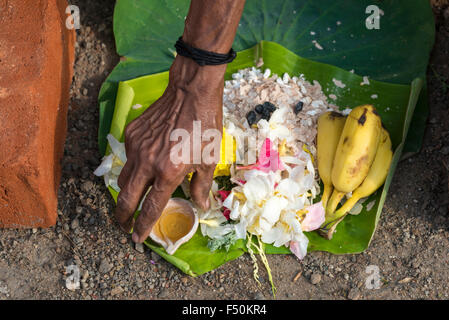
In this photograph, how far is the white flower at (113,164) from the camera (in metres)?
2.06

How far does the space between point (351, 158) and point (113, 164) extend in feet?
2.84

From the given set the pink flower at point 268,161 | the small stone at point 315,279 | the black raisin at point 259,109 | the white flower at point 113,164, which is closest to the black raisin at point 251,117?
A: the black raisin at point 259,109

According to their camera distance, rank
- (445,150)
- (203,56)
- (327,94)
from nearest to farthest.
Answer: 1. (203,56)
2. (445,150)
3. (327,94)

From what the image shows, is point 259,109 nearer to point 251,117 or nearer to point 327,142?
point 251,117

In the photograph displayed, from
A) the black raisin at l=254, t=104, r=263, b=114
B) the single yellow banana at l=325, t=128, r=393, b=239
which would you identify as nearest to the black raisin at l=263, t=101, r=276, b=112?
the black raisin at l=254, t=104, r=263, b=114

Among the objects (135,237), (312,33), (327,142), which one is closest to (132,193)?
(135,237)

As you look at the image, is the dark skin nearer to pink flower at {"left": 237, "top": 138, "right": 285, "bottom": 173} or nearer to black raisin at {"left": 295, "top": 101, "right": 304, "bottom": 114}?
pink flower at {"left": 237, "top": 138, "right": 285, "bottom": 173}

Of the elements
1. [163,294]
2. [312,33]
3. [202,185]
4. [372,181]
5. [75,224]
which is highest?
[312,33]

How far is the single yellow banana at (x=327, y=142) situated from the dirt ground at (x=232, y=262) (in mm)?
259

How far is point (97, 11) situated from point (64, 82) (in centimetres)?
48

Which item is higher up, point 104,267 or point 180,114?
point 180,114

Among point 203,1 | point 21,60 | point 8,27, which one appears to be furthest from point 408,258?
point 8,27

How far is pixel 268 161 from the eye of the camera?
1.97m

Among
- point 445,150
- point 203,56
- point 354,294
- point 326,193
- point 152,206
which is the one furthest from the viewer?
point 445,150
